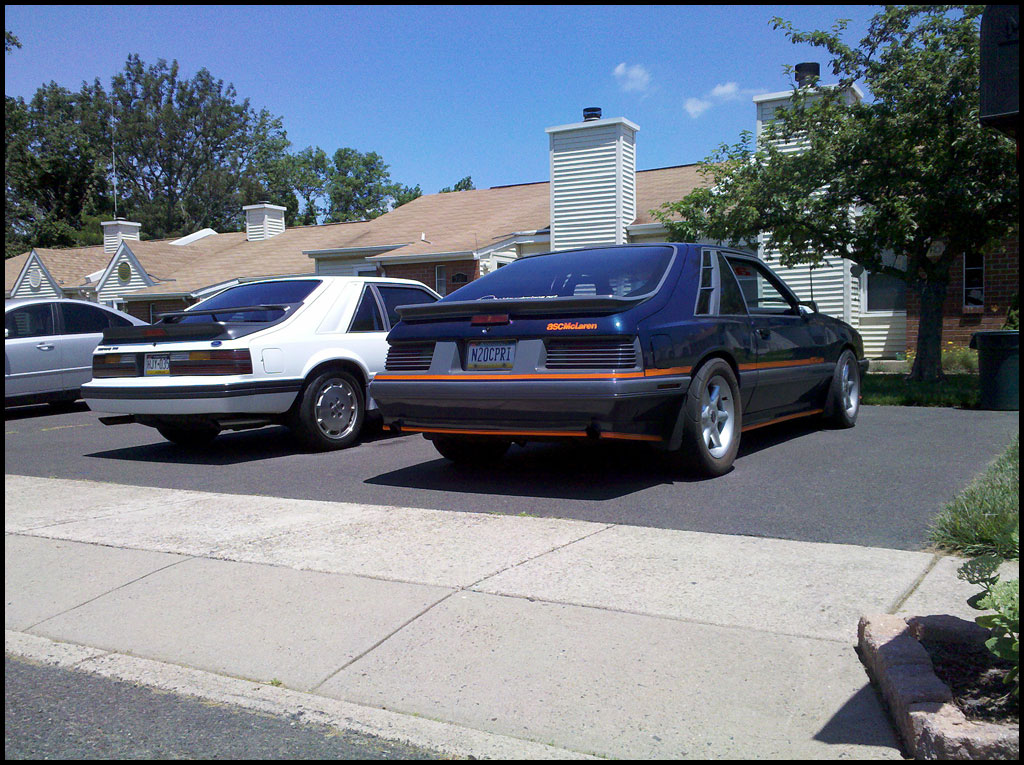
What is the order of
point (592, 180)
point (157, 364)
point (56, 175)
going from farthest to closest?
point (56, 175) < point (592, 180) < point (157, 364)

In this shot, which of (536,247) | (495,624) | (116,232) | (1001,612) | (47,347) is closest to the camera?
(1001,612)

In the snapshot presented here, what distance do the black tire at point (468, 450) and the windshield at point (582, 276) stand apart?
1.16 m

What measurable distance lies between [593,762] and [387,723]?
73 centimetres

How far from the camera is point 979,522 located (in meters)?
4.61

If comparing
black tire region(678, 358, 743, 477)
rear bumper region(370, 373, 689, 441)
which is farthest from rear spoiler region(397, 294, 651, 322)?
black tire region(678, 358, 743, 477)

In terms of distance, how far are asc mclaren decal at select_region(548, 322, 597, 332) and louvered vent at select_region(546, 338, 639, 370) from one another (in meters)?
0.09

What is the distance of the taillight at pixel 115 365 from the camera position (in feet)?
26.2

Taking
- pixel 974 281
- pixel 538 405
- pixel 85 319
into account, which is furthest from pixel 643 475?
pixel 974 281

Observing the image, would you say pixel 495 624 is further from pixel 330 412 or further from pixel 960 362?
pixel 960 362

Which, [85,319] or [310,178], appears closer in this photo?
[85,319]

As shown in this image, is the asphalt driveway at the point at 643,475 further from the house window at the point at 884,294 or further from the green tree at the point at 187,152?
the green tree at the point at 187,152

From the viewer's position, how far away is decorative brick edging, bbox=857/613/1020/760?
248 centimetres

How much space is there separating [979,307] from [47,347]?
1582 cm

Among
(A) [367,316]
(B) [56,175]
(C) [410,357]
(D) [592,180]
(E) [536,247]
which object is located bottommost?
(C) [410,357]
